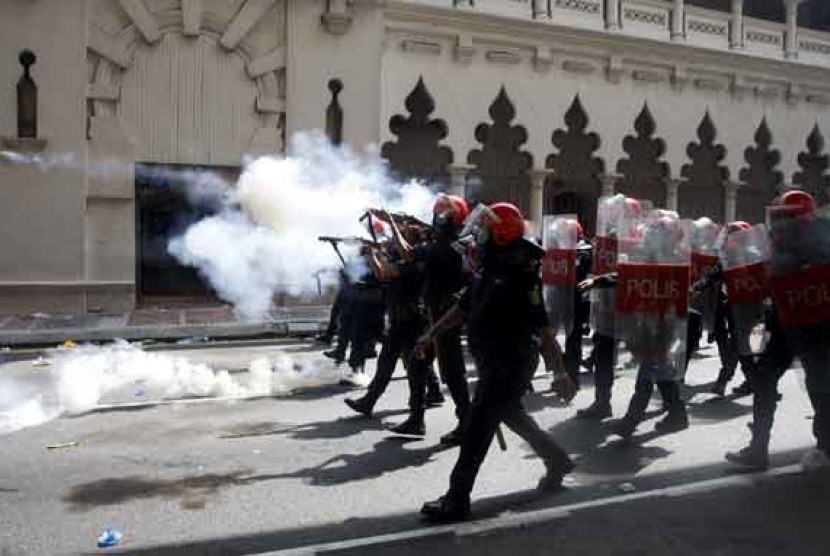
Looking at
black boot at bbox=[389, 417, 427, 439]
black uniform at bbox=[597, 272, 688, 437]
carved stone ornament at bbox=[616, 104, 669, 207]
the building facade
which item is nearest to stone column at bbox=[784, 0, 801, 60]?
the building facade

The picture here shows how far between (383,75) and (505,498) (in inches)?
541

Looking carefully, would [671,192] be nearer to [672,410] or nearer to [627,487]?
[672,410]

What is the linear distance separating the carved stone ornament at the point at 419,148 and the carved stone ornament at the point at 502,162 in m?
0.90

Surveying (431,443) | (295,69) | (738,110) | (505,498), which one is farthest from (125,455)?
(738,110)

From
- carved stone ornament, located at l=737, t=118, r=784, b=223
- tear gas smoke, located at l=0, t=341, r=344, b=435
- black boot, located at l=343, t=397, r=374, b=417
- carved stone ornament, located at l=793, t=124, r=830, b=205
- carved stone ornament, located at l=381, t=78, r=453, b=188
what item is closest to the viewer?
black boot, located at l=343, t=397, r=374, b=417

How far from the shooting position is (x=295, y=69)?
1681 centimetres

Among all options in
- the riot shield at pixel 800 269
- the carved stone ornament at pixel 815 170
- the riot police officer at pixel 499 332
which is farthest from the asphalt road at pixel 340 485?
the carved stone ornament at pixel 815 170

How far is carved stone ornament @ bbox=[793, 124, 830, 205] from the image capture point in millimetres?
24938

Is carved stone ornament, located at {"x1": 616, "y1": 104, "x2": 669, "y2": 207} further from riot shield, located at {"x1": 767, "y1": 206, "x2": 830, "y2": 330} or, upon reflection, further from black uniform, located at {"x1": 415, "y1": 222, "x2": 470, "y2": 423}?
riot shield, located at {"x1": 767, "y1": 206, "x2": 830, "y2": 330}

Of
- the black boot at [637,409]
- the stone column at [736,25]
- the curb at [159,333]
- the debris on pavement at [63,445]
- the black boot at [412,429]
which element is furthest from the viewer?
the stone column at [736,25]

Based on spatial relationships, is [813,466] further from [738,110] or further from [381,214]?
[738,110]

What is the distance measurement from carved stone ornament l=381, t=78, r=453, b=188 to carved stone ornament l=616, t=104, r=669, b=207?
17.6ft

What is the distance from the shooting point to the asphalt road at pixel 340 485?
4.59 metres

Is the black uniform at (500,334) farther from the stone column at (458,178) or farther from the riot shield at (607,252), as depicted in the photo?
the stone column at (458,178)
